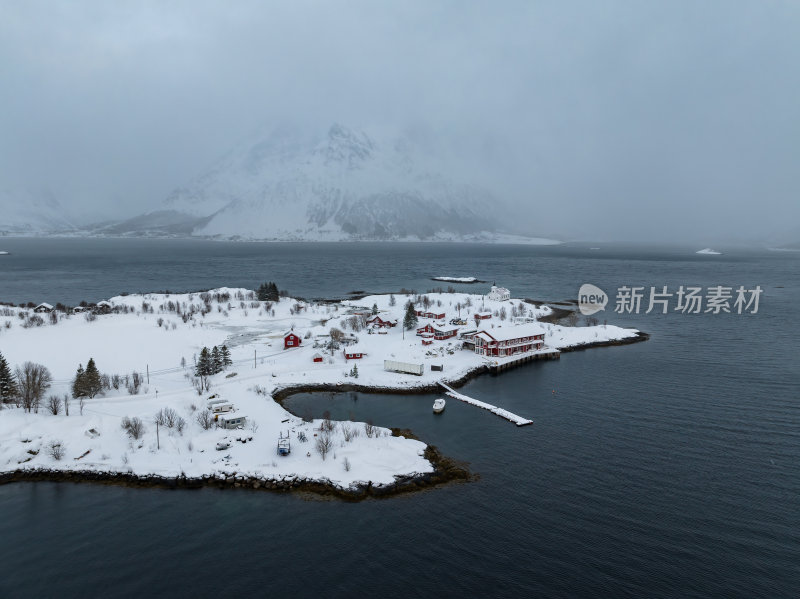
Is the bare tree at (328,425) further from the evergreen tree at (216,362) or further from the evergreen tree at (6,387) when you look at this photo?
the evergreen tree at (6,387)

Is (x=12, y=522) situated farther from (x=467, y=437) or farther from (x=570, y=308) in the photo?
(x=570, y=308)

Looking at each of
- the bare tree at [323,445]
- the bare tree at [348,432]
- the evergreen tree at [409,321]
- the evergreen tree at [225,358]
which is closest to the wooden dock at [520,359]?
the evergreen tree at [409,321]

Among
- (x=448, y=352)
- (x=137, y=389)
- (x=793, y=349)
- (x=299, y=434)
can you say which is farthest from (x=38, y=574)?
(x=793, y=349)

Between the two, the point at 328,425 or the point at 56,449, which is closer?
the point at 56,449

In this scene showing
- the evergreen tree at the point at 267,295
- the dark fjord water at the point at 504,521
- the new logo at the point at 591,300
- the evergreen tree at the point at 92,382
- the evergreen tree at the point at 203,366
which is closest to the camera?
the dark fjord water at the point at 504,521

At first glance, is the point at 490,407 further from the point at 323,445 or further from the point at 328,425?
the point at 323,445

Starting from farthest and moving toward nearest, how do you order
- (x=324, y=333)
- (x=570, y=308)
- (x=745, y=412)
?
(x=570, y=308)
(x=324, y=333)
(x=745, y=412)

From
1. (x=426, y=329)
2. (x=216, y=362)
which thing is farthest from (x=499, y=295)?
(x=216, y=362)
